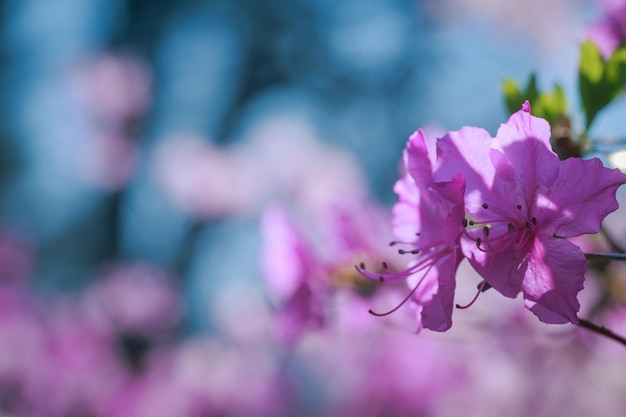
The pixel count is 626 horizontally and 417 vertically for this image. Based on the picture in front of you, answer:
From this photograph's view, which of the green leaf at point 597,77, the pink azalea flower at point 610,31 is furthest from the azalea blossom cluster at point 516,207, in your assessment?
the pink azalea flower at point 610,31

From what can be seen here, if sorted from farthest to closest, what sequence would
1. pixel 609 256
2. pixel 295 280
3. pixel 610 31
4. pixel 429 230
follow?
pixel 295 280
pixel 610 31
pixel 429 230
pixel 609 256

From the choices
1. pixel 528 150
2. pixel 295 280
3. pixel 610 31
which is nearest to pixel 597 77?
pixel 610 31

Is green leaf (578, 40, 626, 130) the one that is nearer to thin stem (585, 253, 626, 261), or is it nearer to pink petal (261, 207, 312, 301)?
thin stem (585, 253, 626, 261)

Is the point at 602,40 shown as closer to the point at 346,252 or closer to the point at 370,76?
the point at 346,252

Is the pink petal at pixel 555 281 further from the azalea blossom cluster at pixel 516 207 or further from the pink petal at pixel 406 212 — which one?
the pink petal at pixel 406 212

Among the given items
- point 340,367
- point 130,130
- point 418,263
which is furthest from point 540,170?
point 130,130

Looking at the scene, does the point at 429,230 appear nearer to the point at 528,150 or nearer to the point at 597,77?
the point at 528,150
